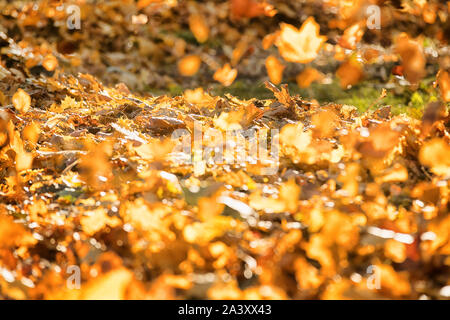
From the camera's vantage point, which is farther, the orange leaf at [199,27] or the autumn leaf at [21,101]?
the orange leaf at [199,27]

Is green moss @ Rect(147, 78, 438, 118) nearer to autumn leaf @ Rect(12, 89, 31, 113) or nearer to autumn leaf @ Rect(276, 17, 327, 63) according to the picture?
autumn leaf @ Rect(276, 17, 327, 63)

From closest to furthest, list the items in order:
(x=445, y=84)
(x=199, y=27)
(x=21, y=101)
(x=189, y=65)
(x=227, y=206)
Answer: (x=227, y=206) < (x=445, y=84) < (x=21, y=101) < (x=189, y=65) < (x=199, y=27)

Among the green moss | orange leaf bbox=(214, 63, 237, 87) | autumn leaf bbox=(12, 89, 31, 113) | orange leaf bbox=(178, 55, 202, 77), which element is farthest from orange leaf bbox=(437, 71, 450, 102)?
orange leaf bbox=(178, 55, 202, 77)

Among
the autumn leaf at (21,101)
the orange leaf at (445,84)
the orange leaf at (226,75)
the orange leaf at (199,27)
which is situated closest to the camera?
the orange leaf at (445,84)

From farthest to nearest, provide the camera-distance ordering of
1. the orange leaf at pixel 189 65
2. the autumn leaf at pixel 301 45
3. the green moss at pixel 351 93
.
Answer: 1. the orange leaf at pixel 189 65
2. the green moss at pixel 351 93
3. the autumn leaf at pixel 301 45

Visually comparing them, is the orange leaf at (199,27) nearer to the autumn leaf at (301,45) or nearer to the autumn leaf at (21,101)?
the autumn leaf at (21,101)

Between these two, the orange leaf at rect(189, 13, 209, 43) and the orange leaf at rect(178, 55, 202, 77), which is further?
the orange leaf at rect(189, 13, 209, 43)

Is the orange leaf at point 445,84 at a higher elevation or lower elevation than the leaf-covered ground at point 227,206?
higher

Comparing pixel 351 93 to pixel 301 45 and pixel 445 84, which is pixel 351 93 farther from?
pixel 445 84

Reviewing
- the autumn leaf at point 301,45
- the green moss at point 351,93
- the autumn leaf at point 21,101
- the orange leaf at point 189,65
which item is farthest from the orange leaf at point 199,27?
the autumn leaf at point 301,45

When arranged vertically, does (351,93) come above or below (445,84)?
below

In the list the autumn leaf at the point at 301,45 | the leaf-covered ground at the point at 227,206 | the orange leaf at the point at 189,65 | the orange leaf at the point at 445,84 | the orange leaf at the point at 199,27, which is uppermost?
the autumn leaf at the point at 301,45

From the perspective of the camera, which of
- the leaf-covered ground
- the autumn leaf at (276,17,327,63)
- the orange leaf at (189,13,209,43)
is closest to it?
the leaf-covered ground

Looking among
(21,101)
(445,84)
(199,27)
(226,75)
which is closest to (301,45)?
(445,84)
